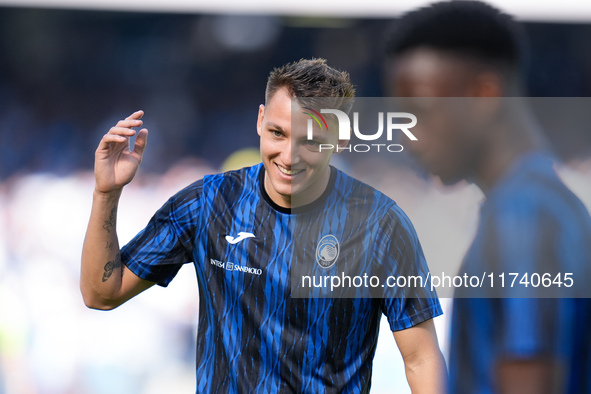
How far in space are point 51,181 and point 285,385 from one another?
7.00ft

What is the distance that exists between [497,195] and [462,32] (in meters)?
0.38

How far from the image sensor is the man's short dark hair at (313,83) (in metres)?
1.71

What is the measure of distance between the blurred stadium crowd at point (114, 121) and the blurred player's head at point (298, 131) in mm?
1413

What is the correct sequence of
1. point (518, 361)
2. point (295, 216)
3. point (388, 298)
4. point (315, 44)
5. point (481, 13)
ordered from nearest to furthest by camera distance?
point (518, 361)
point (481, 13)
point (388, 298)
point (295, 216)
point (315, 44)

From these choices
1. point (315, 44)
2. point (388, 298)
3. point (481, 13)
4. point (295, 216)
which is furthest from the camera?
point (315, 44)

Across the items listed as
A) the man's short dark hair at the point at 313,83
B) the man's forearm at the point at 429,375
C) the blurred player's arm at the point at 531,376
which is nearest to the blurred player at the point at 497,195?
the blurred player's arm at the point at 531,376

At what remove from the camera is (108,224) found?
5.72ft

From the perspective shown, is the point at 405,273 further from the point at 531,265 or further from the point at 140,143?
the point at 140,143

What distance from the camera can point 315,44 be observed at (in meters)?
3.16

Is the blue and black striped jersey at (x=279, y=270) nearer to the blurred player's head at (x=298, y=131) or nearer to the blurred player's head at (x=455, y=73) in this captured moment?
the blurred player's head at (x=298, y=131)

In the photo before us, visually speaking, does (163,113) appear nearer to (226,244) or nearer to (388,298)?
(226,244)

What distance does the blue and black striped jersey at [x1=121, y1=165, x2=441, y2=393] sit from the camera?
1.69m


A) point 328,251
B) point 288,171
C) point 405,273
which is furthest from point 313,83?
point 405,273

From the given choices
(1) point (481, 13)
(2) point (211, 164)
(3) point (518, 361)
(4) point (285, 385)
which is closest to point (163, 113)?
(2) point (211, 164)
